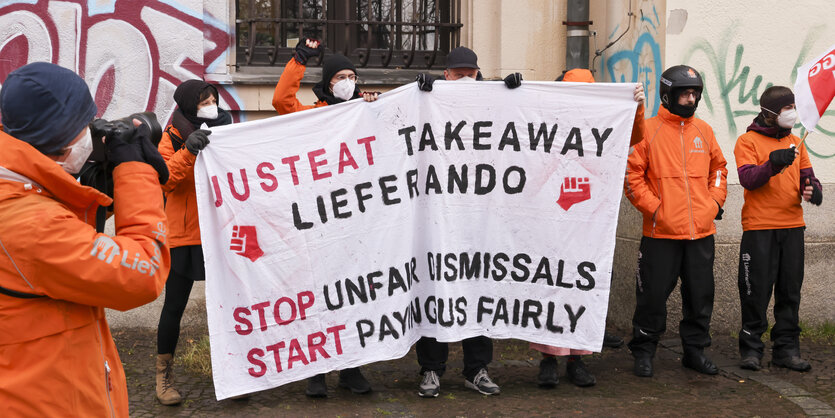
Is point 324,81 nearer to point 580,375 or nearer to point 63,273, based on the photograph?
point 580,375

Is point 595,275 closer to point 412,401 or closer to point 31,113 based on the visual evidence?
point 412,401

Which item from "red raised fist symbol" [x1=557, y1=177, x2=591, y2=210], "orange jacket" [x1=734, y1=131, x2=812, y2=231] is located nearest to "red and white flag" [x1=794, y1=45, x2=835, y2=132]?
"orange jacket" [x1=734, y1=131, x2=812, y2=231]

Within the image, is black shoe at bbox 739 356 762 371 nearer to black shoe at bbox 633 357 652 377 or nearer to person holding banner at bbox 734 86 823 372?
person holding banner at bbox 734 86 823 372

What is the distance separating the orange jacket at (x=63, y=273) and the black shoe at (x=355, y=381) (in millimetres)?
2816

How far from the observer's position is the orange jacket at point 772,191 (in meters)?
5.61

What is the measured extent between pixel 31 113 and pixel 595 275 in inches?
139

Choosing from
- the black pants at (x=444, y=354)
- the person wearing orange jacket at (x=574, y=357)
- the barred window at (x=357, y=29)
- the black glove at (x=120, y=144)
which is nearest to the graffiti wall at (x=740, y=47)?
the person wearing orange jacket at (x=574, y=357)

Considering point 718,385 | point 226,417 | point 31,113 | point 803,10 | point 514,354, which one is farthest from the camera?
point 803,10

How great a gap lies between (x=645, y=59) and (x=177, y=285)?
13.4 ft

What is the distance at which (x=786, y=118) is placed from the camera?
551cm

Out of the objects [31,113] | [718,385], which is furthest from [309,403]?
[31,113]

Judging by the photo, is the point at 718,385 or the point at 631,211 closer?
the point at 718,385

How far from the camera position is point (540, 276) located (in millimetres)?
4969

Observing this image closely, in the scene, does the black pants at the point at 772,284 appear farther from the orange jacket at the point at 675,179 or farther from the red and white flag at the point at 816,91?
the red and white flag at the point at 816,91
